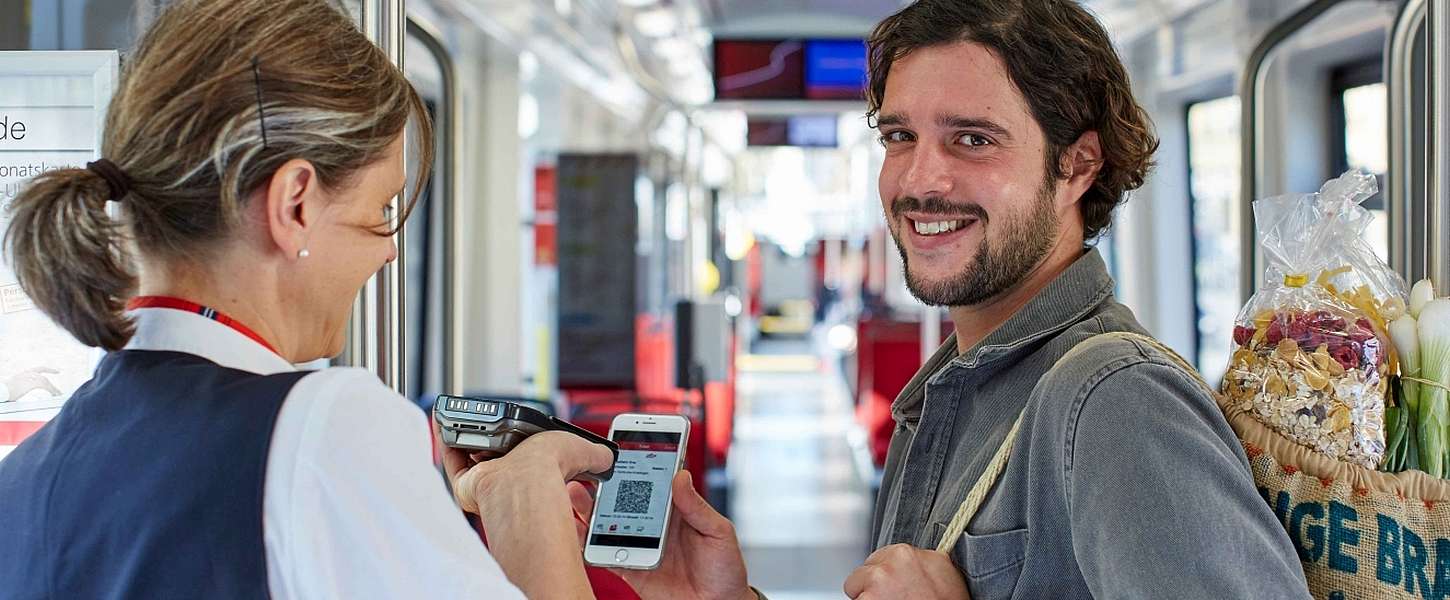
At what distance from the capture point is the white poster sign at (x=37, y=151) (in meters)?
1.59

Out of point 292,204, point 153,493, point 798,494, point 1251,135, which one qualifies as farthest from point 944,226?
point 798,494

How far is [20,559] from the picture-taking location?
0.98m

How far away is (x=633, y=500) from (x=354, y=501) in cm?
71

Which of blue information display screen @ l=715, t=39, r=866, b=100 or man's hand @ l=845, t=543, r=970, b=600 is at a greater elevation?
blue information display screen @ l=715, t=39, r=866, b=100

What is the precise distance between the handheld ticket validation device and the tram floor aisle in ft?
15.8

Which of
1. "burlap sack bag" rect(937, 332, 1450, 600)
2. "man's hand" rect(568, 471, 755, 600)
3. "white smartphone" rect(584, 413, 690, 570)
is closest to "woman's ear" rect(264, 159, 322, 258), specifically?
"white smartphone" rect(584, 413, 690, 570)

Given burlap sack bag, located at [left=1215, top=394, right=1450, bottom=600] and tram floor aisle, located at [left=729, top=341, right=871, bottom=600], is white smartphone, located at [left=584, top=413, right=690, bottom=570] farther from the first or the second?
tram floor aisle, located at [left=729, top=341, right=871, bottom=600]

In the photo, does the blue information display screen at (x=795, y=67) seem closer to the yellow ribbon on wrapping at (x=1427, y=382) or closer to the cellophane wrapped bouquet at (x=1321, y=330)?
the cellophane wrapped bouquet at (x=1321, y=330)

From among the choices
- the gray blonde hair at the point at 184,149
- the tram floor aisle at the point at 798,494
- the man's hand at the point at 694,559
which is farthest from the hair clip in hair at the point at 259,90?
the tram floor aisle at the point at 798,494

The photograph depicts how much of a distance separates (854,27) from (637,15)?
514 cm

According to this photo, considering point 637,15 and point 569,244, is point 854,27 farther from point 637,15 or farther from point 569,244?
point 569,244

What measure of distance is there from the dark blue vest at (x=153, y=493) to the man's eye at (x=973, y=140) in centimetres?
91

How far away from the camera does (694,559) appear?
5.67 feet

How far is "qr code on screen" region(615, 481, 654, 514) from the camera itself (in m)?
1.61
